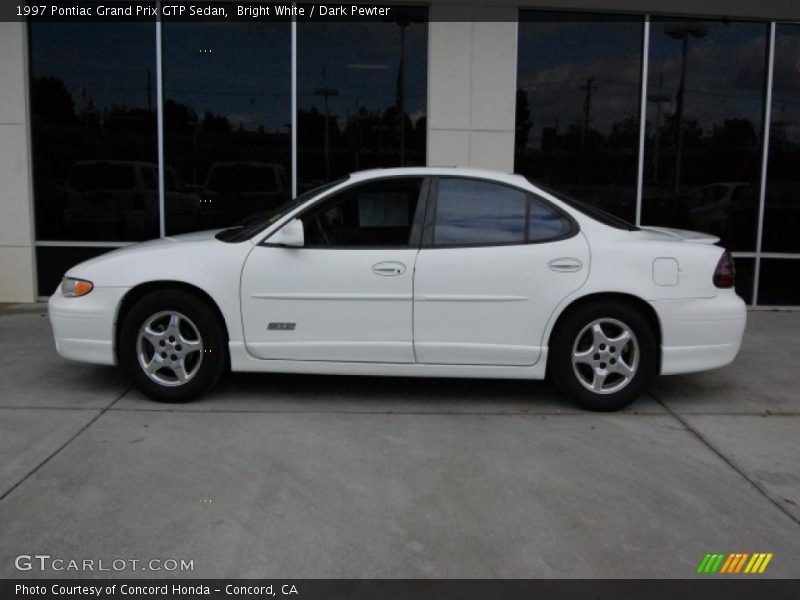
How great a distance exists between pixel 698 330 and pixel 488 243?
1.54m

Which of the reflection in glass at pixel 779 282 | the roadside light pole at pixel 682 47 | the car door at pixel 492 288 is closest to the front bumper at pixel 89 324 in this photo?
the car door at pixel 492 288

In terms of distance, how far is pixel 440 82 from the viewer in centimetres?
924

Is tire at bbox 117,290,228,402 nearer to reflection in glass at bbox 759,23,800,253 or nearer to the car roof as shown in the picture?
the car roof

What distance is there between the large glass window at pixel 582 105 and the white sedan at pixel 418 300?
4.08m

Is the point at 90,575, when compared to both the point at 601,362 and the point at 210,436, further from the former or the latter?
the point at 601,362

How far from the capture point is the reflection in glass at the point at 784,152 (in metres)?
9.57

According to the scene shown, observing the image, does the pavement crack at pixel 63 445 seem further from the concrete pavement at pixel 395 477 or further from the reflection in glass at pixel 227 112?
the reflection in glass at pixel 227 112

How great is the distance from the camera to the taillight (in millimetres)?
5531

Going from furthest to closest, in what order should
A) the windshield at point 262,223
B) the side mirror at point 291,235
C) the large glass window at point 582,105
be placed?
the large glass window at point 582,105 → the windshield at point 262,223 → the side mirror at point 291,235

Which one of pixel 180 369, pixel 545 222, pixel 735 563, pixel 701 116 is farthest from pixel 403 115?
pixel 735 563

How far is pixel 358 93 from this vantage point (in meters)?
9.43

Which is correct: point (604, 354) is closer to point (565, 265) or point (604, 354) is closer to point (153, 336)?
point (565, 265)

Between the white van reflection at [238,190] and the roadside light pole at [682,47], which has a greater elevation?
the roadside light pole at [682,47]

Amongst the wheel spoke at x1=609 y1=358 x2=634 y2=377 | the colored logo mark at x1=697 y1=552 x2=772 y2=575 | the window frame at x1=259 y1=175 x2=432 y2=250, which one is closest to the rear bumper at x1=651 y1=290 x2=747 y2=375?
the wheel spoke at x1=609 y1=358 x2=634 y2=377
